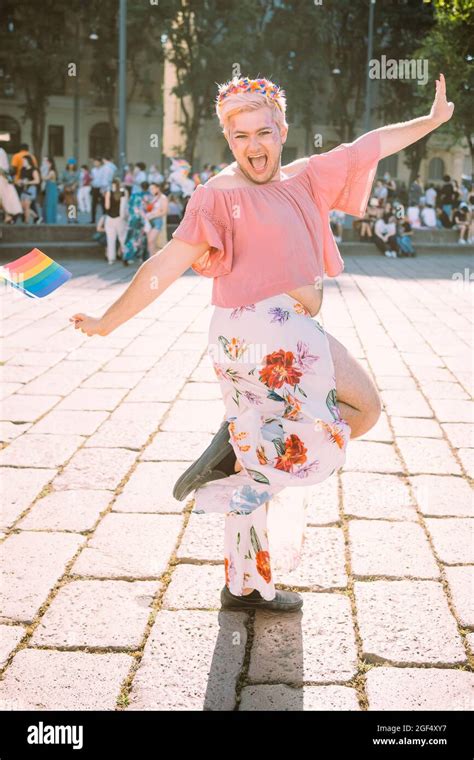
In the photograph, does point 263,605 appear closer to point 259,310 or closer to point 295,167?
point 259,310

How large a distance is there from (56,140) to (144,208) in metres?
33.8

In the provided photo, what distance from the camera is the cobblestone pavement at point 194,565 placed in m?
2.62

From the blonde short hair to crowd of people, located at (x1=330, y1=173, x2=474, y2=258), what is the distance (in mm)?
13499

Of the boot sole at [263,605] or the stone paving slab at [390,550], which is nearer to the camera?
the boot sole at [263,605]

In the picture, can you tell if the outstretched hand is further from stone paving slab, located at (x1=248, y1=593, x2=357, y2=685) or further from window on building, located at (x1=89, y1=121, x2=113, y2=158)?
window on building, located at (x1=89, y1=121, x2=113, y2=158)

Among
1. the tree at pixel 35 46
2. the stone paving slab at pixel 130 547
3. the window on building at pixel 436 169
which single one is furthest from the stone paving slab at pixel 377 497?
the window on building at pixel 436 169

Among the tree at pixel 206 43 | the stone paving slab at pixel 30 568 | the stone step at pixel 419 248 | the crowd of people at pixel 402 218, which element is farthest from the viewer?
the tree at pixel 206 43

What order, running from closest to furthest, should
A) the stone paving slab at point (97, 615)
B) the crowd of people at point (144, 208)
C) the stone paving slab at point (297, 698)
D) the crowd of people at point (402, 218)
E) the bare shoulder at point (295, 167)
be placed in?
the stone paving slab at point (297, 698) → the stone paving slab at point (97, 615) → the bare shoulder at point (295, 167) → the crowd of people at point (144, 208) → the crowd of people at point (402, 218)

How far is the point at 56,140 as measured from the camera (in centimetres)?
4769

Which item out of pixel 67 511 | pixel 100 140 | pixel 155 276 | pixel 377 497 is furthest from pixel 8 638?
pixel 100 140

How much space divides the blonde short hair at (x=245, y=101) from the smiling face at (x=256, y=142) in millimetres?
15

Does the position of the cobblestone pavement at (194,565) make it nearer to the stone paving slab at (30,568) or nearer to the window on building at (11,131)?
the stone paving slab at (30,568)
